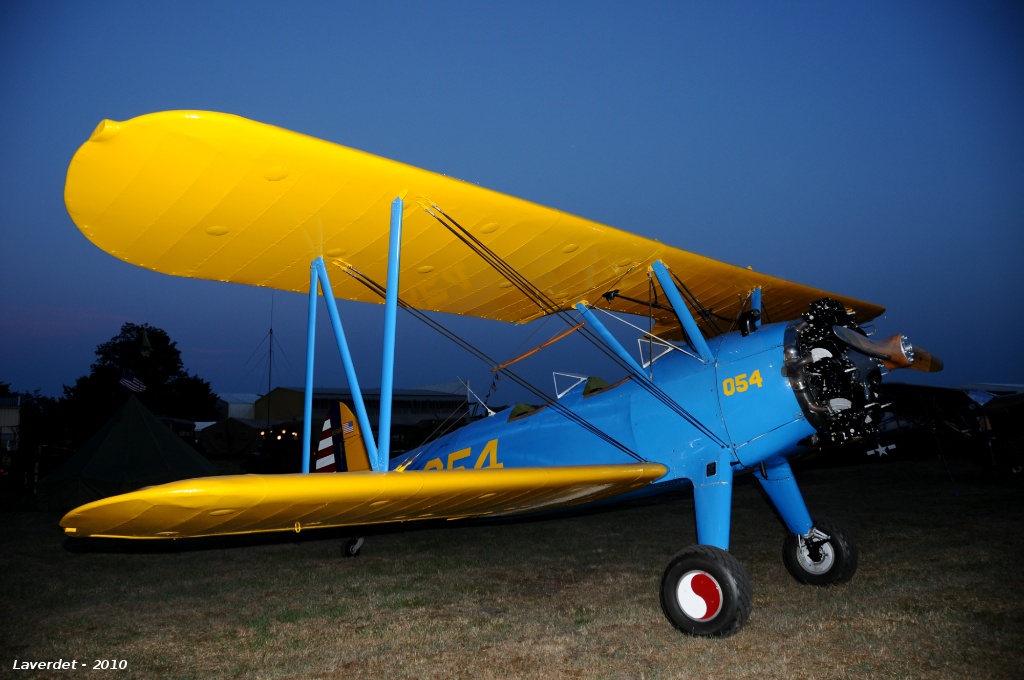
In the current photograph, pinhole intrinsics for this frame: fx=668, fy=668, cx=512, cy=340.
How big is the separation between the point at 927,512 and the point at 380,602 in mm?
6861

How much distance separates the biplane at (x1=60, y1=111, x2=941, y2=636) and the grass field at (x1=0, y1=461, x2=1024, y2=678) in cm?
42

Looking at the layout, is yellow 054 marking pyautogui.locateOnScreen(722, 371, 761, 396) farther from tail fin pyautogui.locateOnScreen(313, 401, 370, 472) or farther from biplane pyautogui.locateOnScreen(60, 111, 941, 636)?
tail fin pyautogui.locateOnScreen(313, 401, 370, 472)

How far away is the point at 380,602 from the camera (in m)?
4.42

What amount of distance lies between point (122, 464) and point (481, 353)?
8.65m

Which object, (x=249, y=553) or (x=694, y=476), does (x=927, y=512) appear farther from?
(x=249, y=553)

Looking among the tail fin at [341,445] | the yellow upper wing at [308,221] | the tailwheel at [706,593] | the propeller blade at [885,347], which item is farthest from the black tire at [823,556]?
the tail fin at [341,445]

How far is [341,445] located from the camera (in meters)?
6.81

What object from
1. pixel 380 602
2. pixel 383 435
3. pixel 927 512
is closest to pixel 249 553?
pixel 380 602

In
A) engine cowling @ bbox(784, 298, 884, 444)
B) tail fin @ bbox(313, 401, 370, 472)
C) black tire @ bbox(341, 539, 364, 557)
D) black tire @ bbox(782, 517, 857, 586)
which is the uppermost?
engine cowling @ bbox(784, 298, 884, 444)

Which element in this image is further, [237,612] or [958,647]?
[237,612]

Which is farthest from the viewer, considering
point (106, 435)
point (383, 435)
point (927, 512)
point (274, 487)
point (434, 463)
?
point (106, 435)

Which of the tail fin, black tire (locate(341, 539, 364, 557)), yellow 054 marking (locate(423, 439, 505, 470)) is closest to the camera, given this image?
yellow 054 marking (locate(423, 439, 505, 470))

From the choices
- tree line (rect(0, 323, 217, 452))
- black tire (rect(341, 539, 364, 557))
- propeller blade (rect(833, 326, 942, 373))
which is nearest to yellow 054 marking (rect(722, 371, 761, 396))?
propeller blade (rect(833, 326, 942, 373))

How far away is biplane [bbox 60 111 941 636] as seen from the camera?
2932mm
